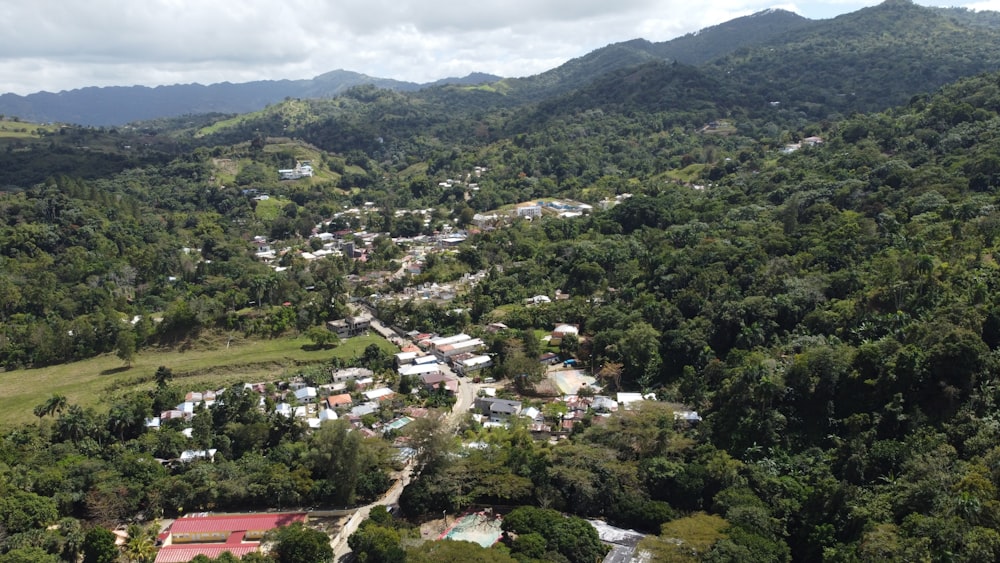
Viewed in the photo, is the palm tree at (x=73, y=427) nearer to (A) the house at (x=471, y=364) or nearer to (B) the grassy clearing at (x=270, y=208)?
(A) the house at (x=471, y=364)

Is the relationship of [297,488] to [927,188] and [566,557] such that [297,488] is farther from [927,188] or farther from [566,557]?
[927,188]

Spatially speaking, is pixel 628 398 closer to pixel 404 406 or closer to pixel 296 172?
pixel 404 406

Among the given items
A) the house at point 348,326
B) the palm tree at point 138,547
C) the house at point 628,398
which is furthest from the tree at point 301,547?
the house at point 348,326

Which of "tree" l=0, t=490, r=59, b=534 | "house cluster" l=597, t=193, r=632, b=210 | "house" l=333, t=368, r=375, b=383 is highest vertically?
"house cluster" l=597, t=193, r=632, b=210

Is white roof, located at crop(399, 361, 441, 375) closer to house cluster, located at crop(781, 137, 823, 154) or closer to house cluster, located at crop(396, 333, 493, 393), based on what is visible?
house cluster, located at crop(396, 333, 493, 393)

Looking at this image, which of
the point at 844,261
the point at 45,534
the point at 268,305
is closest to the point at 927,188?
the point at 844,261

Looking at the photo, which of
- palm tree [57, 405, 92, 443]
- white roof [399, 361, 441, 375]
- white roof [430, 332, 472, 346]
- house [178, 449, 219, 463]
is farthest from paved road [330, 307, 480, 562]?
palm tree [57, 405, 92, 443]
